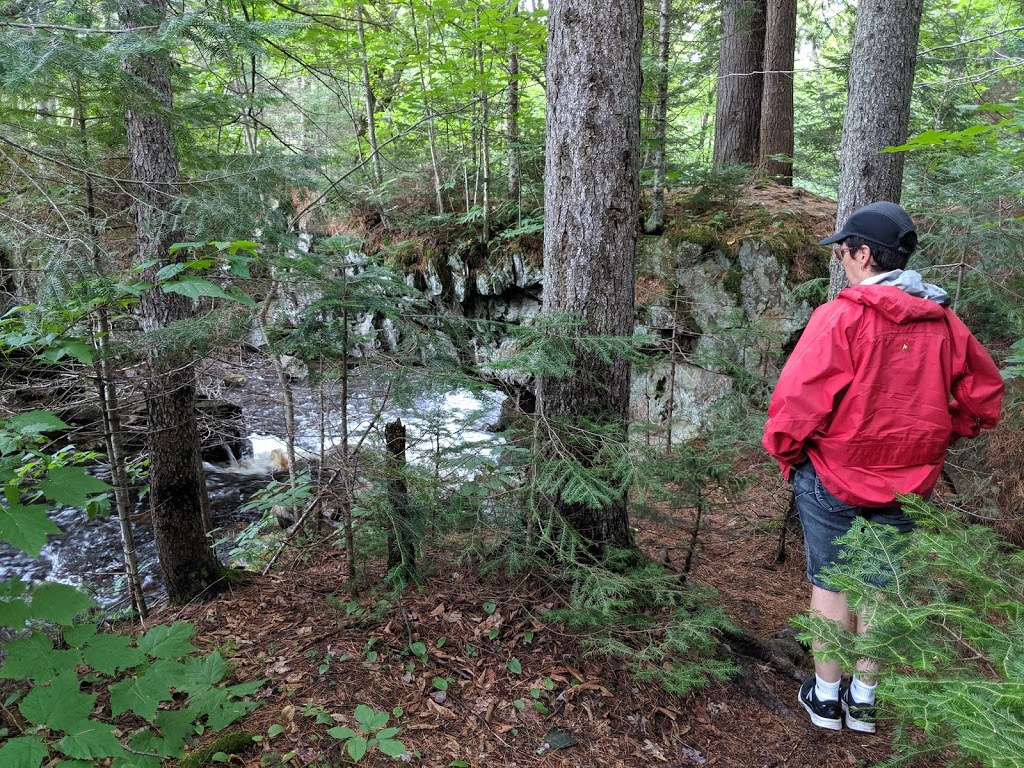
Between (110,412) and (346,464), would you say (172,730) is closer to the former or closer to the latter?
(346,464)

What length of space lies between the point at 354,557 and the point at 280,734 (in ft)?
4.19

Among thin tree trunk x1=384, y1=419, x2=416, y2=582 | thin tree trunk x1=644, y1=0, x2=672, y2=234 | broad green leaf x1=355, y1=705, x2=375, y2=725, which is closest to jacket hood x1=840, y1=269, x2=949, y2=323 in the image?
thin tree trunk x1=384, y1=419, x2=416, y2=582

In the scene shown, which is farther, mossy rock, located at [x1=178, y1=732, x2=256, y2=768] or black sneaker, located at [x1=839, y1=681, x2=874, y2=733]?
black sneaker, located at [x1=839, y1=681, x2=874, y2=733]

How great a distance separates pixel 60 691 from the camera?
1.92m

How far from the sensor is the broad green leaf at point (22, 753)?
1.70 m

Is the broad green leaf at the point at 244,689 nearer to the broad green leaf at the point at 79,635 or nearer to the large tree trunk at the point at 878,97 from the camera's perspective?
the broad green leaf at the point at 79,635

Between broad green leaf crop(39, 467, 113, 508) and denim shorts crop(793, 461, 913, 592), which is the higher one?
broad green leaf crop(39, 467, 113, 508)

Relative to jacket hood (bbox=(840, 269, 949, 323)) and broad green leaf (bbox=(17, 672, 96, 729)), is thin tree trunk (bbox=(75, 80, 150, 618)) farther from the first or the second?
jacket hood (bbox=(840, 269, 949, 323))

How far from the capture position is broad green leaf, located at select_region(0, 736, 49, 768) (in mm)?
1704

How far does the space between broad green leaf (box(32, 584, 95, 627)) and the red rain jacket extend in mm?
2890

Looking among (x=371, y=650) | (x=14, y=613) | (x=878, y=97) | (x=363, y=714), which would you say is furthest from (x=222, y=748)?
(x=878, y=97)

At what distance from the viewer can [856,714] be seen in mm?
2672

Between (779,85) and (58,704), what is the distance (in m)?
10.4

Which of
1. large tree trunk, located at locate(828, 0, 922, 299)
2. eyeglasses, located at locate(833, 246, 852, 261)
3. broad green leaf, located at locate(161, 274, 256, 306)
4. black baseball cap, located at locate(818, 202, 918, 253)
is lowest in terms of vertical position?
broad green leaf, located at locate(161, 274, 256, 306)
